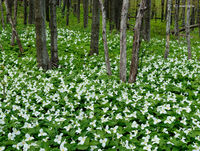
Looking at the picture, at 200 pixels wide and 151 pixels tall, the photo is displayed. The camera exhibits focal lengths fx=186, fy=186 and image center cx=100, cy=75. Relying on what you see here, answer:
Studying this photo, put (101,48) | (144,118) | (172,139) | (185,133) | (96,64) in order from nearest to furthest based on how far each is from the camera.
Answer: (172,139), (185,133), (144,118), (96,64), (101,48)

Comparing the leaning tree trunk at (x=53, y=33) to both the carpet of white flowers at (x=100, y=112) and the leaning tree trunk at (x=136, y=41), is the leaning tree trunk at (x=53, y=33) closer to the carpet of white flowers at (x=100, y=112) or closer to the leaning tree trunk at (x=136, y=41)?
the carpet of white flowers at (x=100, y=112)

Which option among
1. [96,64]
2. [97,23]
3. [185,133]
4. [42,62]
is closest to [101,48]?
[97,23]

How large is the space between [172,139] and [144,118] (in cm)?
74

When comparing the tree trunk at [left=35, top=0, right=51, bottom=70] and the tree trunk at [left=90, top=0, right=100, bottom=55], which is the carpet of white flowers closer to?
the tree trunk at [left=35, top=0, right=51, bottom=70]

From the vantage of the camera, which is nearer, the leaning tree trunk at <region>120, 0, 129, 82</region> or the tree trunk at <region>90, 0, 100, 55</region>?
the leaning tree trunk at <region>120, 0, 129, 82</region>

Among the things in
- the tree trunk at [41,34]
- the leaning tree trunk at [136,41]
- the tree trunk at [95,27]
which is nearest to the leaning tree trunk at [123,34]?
the leaning tree trunk at [136,41]

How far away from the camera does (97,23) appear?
7.45 meters

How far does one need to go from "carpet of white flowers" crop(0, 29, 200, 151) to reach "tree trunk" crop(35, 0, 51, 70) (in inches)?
12.9

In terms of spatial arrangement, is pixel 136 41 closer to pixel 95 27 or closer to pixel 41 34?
pixel 95 27

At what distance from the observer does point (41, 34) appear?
19.4ft

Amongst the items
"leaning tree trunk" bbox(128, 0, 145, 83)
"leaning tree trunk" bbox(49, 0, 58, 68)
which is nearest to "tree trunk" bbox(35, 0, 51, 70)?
Answer: "leaning tree trunk" bbox(49, 0, 58, 68)

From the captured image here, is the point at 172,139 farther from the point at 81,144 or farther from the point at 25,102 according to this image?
the point at 25,102

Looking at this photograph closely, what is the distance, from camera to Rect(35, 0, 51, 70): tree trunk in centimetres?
574

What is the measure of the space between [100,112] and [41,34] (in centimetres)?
355
